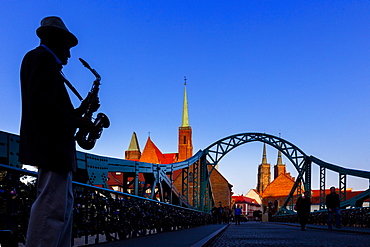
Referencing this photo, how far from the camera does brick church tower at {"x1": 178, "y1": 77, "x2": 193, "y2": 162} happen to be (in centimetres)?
10056

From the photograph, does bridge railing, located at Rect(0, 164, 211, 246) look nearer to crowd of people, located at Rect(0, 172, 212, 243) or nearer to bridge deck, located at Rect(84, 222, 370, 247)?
crowd of people, located at Rect(0, 172, 212, 243)

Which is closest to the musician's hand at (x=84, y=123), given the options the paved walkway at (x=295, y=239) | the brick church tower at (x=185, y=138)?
the paved walkway at (x=295, y=239)

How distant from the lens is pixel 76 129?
336cm

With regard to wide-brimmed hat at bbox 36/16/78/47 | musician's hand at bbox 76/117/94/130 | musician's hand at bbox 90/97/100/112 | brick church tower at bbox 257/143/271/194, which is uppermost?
brick church tower at bbox 257/143/271/194

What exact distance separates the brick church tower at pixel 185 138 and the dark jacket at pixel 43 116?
9688cm

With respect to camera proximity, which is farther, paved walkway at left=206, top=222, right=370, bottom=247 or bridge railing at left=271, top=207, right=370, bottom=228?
bridge railing at left=271, top=207, right=370, bottom=228

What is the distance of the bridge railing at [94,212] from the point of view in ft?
16.8

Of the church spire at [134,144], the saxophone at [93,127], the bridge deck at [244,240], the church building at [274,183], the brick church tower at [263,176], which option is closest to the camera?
the saxophone at [93,127]

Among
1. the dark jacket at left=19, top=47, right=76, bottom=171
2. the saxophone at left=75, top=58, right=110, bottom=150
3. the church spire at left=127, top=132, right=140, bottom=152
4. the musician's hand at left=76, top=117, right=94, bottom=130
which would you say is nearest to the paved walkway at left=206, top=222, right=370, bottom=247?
the saxophone at left=75, top=58, right=110, bottom=150

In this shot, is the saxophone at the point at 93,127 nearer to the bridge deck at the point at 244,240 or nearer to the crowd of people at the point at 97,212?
the crowd of people at the point at 97,212

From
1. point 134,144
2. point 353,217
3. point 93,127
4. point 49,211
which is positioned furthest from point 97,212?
point 134,144

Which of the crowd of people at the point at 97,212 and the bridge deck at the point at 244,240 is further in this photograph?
the bridge deck at the point at 244,240

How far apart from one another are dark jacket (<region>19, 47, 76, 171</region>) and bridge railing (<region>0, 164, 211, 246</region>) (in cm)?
179

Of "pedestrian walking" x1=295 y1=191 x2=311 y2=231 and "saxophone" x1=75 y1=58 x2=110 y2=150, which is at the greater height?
"saxophone" x1=75 y1=58 x2=110 y2=150
